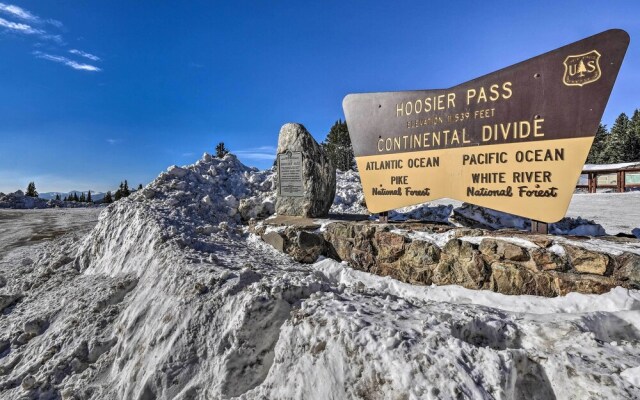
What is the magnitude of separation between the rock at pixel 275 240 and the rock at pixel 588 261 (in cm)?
406

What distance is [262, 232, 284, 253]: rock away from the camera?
224 inches

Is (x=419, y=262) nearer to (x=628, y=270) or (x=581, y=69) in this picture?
(x=628, y=270)

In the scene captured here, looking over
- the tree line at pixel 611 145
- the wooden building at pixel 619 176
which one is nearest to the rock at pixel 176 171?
the wooden building at pixel 619 176

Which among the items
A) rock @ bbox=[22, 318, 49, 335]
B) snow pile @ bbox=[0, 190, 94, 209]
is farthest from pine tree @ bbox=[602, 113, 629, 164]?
snow pile @ bbox=[0, 190, 94, 209]

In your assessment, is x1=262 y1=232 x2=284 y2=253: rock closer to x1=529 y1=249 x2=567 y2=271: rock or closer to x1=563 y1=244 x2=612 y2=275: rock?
x1=529 y1=249 x2=567 y2=271: rock

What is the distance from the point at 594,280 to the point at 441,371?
2.46 m

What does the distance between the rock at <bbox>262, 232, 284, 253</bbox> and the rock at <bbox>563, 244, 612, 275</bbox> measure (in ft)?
13.3

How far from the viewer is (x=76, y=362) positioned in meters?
3.14

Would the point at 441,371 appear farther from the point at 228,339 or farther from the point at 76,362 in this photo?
the point at 76,362

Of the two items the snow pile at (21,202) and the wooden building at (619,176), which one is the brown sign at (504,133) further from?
the snow pile at (21,202)

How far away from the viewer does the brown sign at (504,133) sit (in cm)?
394

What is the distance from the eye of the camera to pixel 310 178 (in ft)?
22.9

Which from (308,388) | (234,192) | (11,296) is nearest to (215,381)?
(308,388)

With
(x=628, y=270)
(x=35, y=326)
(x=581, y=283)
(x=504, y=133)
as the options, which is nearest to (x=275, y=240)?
(x=35, y=326)
